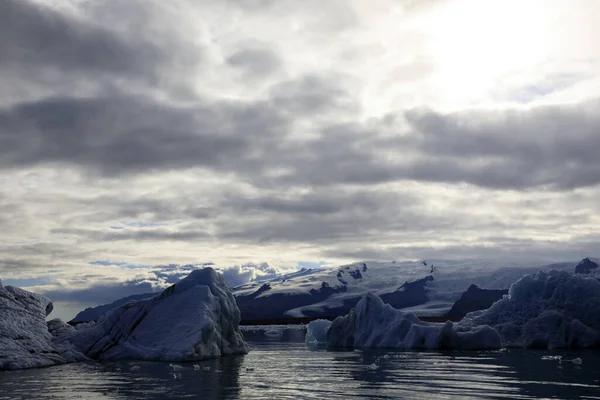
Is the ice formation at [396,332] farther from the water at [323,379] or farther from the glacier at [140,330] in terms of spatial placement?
the glacier at [140,330]

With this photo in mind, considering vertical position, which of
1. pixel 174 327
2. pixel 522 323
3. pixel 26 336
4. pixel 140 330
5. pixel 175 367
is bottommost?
pixel 522 323

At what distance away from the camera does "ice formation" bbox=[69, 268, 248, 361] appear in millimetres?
30750

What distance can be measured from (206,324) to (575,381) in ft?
58.1

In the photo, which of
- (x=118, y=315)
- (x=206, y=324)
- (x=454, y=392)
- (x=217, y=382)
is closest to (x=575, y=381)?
(x=454, y=392)

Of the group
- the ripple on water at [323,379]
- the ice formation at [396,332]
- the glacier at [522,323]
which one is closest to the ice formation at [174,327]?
the ripple on water at [323,379]

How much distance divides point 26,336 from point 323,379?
52.8 ft

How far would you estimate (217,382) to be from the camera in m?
21.0

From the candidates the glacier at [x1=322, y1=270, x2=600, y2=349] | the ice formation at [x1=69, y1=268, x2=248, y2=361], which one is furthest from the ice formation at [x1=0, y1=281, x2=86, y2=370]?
the glacier at [x1=322, y1=270, x2=600, y2=349]

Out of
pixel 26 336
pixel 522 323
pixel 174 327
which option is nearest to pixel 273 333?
pixel 522 323

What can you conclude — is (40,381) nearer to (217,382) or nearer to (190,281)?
(217,382)

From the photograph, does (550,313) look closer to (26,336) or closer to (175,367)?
(175,367)

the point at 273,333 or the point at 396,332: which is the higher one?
the point at 396,332

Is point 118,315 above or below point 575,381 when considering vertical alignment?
above

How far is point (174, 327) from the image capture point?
3166 centimetres
